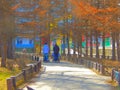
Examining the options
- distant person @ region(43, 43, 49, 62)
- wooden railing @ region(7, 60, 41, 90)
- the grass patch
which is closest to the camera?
wooden railing @ region(7, 60, 41, 90)

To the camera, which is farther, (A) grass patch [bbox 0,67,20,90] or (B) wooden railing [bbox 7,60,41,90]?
(A) grass patch [bbox 0,67,20,90]

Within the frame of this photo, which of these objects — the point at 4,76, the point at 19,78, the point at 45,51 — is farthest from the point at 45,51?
the point at 19,78

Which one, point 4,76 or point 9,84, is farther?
point 4,76

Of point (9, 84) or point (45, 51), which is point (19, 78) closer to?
point (9, 84)

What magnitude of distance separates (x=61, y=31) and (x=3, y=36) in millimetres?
23730

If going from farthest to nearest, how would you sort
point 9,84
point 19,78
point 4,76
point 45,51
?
point 45,51
point 4,76
point 19,78
point 9,84

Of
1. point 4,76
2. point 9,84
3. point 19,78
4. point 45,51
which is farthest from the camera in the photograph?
point 45,51

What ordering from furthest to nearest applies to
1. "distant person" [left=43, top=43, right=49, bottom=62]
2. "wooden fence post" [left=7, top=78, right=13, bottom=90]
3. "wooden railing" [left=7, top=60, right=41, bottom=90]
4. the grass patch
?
"distant person" [left=43, top=43, right=49, bottom=62] < the grass patch < "wooden railing" [left=7, top=60, right=41, bottom=90] < "wooden fence post" [left=7, top=78, right=13, bottom=90]

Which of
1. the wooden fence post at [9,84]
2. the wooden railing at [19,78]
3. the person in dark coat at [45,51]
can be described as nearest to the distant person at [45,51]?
the person in dark coat at [45,51]

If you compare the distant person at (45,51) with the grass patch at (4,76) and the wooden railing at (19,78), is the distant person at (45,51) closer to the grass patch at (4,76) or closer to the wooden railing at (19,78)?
the grass patch at (4,76)

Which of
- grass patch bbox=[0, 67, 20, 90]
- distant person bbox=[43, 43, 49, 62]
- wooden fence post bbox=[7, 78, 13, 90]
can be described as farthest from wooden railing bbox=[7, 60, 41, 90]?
distant person bbox=[43, 43, 49, 62]

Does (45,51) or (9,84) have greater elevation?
(45,51)

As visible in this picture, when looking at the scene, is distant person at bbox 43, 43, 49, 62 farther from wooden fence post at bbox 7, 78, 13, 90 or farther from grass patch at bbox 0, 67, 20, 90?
wooden fence post at bbox 7, 78, 13, 90

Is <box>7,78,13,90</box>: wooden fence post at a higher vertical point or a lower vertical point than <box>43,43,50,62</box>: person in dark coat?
lower
